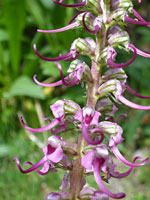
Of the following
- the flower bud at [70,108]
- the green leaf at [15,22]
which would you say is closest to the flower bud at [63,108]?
the flower bud at [70,108]

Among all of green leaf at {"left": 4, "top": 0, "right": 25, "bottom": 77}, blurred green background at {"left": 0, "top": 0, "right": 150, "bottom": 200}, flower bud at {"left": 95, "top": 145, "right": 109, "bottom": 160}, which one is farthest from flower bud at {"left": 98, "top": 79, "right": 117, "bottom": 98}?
green leaf at {"left": 4, "top": 0, "right": 25, "bottom": 77}

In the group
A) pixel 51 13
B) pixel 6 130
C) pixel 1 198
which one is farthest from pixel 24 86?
pixel 1 198

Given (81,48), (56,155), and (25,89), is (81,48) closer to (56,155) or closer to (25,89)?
(56,155)

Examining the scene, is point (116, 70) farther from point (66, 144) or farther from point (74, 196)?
point (74, 196)

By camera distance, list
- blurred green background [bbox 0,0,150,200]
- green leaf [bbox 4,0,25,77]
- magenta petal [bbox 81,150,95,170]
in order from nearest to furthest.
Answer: magenta petal [bbox 81,150,95,170] < blurred green background [bbox 0,0,150,200] < green leaf [bbox 4,0,25,77]

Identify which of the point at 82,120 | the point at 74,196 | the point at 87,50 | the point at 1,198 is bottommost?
the point at 1,198

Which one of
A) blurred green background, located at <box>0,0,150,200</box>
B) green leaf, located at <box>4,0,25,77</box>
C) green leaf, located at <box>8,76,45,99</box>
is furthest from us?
green leaf, located at <box>4,0,25,77</box>

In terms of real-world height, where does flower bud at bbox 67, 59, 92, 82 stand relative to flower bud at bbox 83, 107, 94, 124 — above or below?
above

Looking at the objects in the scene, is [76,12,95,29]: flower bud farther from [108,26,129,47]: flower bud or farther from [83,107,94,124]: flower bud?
[83,107,94,124]: flower bud
